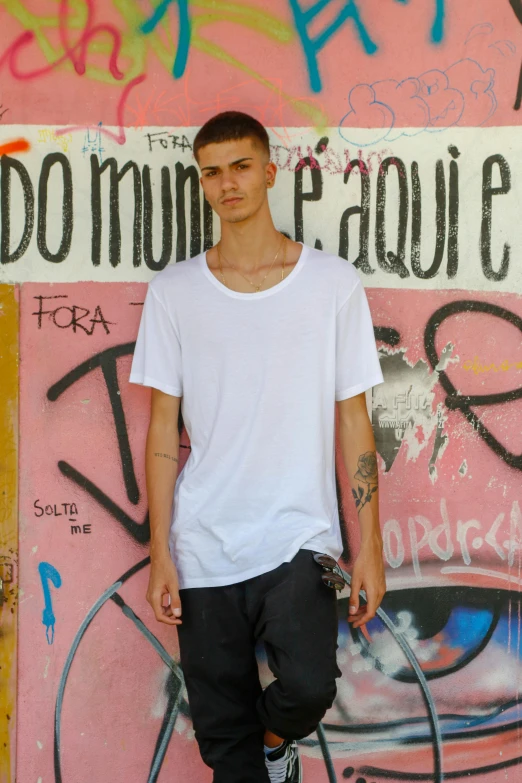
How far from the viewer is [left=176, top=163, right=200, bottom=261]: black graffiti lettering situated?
3279 millimetres

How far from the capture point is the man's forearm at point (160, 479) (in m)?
2.86

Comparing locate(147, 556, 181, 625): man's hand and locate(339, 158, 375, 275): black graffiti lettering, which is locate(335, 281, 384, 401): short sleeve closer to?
locate(339, 158, 375, 275): black graffiti lettering

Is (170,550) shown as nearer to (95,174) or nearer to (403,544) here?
(403,544)

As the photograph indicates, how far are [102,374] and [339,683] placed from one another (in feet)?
4.91

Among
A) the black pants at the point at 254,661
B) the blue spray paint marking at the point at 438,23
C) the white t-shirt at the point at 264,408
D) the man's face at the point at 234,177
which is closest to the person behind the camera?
the black pants at the point at 254,661

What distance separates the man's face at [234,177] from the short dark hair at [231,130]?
2 centimetres

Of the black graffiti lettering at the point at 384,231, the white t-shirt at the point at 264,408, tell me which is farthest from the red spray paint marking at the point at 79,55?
the black graffiti lettering at the point at 384,231

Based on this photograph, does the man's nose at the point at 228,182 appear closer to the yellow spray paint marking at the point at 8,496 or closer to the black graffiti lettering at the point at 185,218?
the black graffiti lettering at the point at 185,218

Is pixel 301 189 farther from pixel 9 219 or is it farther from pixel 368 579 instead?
pixel 368 579

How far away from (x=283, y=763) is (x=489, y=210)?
2.13 metres

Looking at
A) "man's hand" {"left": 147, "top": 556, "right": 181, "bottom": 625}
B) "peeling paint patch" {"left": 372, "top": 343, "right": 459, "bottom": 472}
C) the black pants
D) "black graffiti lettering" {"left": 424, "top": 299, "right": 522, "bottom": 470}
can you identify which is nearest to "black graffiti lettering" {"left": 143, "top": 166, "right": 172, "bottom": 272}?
"peeling paint patch" {"left": 372, "top": 343, "right": 459, "bottom": 472}

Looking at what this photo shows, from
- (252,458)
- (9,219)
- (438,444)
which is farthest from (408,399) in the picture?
(9,219)

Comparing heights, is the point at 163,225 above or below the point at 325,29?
below

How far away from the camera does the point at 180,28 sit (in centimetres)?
325
